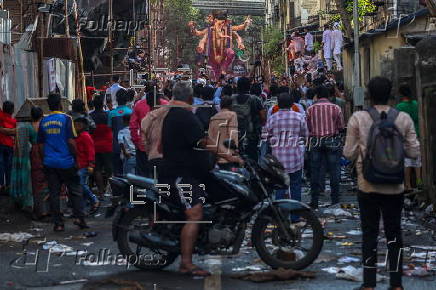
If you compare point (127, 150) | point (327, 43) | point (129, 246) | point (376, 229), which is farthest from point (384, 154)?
point (327, 43)

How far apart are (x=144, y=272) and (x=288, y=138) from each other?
3.55m

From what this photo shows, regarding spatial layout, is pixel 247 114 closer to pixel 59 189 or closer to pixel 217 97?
pixel 59 189

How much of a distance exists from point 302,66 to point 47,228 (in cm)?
3475

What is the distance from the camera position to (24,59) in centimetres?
1889

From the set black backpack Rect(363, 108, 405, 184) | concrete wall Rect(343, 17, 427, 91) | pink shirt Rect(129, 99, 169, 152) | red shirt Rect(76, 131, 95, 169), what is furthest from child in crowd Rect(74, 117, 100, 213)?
concrete wall Rect(343, 17, 427, 91)

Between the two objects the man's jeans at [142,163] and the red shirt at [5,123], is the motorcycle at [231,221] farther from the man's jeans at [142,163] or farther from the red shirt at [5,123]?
the red shirt at [5,123]

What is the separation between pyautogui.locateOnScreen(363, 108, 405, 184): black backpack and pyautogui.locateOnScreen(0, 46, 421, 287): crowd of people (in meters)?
0.12

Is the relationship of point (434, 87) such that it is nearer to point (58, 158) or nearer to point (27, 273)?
point (58, 158)

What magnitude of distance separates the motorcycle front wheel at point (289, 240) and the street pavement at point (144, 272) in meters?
0.19

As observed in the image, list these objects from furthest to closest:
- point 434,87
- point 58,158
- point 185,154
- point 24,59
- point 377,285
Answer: point 24,59, point 434,87, point 58,158, point 185,154, point 377,285

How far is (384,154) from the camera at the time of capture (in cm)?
693

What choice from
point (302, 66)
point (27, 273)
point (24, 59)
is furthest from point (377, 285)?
point (302, 66)

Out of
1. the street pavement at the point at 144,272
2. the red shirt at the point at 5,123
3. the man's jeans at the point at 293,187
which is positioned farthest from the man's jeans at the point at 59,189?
the man's jeans at the point at 293,187

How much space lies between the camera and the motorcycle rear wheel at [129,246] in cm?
862
